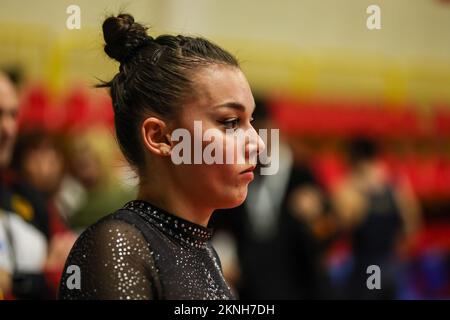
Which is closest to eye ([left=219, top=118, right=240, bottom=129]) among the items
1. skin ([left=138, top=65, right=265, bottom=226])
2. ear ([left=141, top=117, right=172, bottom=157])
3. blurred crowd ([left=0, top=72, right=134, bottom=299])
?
skin ([left=138, top=65, right=265, bottom=226])

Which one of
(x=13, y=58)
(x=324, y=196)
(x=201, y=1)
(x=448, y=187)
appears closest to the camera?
(x=324, y=196)

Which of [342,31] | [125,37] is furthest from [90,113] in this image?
[125,37]

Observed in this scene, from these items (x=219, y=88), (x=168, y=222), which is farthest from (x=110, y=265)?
(x=219, y=88)

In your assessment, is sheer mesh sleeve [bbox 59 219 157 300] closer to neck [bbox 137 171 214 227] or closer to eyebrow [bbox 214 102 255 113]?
neck [bbox 137 171 214 227]

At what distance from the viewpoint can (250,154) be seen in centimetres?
149

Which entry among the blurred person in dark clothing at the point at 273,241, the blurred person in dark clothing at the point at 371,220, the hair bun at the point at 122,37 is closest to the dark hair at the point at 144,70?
the hair bun at the point at 122,37

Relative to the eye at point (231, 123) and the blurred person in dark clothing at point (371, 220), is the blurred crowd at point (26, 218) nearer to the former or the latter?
the eye at point (231, 123)

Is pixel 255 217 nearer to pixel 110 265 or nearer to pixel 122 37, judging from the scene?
pixel 122 37

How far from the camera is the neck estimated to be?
149cm

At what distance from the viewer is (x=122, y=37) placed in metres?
1.55

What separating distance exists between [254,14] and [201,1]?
1.68 ft

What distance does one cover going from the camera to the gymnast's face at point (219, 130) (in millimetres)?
1462

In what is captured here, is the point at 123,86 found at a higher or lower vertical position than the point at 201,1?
lower
